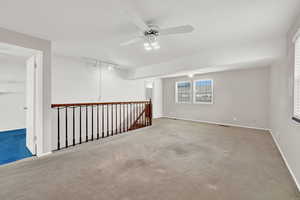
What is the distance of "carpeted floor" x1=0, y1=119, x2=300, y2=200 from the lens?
5.32ft

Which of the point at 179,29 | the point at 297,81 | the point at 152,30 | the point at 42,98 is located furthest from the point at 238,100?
the point at 42,98

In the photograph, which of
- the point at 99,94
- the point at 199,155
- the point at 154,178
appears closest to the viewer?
the point at 154,178

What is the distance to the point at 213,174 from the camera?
2.04 meters

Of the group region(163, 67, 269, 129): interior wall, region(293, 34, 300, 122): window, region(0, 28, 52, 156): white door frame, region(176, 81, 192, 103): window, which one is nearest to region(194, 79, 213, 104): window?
region(163, 67, 269, 129): interior wall

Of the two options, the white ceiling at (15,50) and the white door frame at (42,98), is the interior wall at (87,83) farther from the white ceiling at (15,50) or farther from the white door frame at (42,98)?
the white door frame at (42,98)

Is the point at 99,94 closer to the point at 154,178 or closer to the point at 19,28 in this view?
the point at 19,28


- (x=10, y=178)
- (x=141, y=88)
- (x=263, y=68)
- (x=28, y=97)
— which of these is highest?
(x=263, y=68)

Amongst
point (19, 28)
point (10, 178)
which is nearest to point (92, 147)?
point (10, 178)

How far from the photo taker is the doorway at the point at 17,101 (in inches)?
109

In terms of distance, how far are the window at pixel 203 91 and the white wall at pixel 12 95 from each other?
6.93 metres

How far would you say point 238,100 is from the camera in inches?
210

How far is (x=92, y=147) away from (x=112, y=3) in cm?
288

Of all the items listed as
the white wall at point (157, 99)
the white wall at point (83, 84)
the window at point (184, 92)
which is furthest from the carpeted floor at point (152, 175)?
the white wall at point (157, 99)

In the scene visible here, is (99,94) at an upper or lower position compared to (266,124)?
upper
